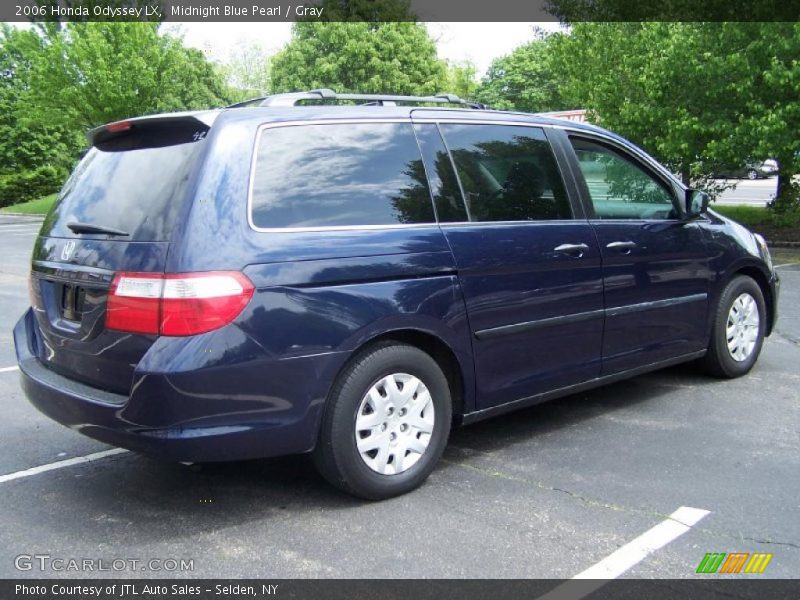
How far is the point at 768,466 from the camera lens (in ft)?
13.9

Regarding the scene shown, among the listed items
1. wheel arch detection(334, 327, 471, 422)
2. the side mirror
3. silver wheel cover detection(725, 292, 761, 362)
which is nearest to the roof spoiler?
wheel arch detection(334, 327, 471, 422)

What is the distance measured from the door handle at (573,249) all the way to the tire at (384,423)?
108cm

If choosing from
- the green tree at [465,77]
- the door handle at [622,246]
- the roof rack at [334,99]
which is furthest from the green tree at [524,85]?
the roof rack at [334,99]

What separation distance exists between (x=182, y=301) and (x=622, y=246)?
2805 mm

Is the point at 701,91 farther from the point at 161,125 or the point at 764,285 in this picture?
the point at 161,125

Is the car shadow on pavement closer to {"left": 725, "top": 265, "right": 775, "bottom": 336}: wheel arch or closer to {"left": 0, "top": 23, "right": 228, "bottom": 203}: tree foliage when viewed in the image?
{"left": 725, "top": 265, "right": 775, "bottom": 336}: wheel arch

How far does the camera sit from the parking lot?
3289mm

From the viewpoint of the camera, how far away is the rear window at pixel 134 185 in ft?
11.5

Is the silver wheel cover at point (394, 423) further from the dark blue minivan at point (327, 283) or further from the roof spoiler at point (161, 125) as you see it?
the roof spoiler at point (161, 125)

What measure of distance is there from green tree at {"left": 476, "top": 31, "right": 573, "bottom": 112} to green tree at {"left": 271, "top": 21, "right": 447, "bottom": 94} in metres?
15.6

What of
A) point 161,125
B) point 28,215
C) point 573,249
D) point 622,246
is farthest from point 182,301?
point 28,215

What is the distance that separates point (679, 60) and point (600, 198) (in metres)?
11.0
